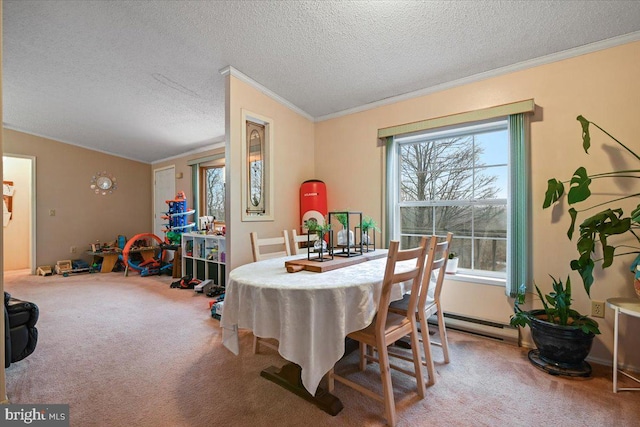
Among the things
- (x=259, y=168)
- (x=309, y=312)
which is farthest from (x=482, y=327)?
(x=259, y=168)

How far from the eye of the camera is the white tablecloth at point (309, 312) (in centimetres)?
140

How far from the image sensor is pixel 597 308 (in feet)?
7.00

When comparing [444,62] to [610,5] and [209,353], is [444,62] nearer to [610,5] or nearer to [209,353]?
[610,5]

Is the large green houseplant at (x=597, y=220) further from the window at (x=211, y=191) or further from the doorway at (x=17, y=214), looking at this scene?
the doorway at (x=17, y=214)

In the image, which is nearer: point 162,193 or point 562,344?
point 562,344

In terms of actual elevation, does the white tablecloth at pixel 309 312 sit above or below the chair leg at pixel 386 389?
above

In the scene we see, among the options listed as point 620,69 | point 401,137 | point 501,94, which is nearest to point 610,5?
point 620,69

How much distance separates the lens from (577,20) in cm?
196

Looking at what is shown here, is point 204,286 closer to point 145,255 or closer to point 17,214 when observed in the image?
point 145,255

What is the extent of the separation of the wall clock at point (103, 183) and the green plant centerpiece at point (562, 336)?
24.2ft

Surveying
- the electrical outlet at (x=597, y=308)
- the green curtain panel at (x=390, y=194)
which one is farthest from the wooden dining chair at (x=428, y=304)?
the electrical outlet at (x=597, y=308)

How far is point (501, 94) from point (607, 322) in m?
2.00

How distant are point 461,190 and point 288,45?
7.05 feet

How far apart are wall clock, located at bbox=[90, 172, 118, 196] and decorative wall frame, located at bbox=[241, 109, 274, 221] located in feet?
15.6
